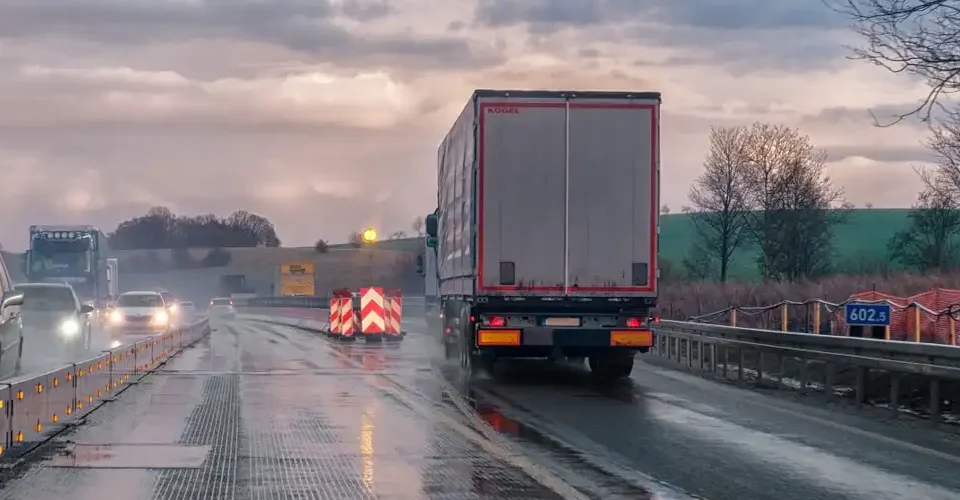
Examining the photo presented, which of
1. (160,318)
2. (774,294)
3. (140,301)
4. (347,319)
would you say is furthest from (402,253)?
(774,294)

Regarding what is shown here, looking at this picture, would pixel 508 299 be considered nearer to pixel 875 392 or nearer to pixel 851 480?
pixel 875 392

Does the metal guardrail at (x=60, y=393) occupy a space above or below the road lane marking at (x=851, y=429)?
above

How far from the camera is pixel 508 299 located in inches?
763

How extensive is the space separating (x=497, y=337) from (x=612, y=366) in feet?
8.44

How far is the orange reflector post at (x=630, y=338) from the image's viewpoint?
19516 millimetres

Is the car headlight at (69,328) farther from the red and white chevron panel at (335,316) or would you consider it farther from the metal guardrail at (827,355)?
the metal guardrail at (827,355)

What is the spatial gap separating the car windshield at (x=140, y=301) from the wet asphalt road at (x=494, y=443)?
22.2 m

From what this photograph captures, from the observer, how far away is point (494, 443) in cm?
1275

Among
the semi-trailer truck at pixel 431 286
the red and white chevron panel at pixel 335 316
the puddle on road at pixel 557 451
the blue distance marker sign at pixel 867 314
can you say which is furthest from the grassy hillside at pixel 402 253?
the blue distance marker sign at pixel 867 314

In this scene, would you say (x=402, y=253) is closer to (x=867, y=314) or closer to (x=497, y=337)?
(x=497, y=337)

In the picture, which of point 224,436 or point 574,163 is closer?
point 224,436

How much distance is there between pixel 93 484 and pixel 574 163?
1040 centimetres

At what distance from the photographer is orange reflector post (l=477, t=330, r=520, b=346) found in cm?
1944

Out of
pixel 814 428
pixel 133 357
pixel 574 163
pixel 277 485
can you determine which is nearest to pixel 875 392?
pixel 814 428
